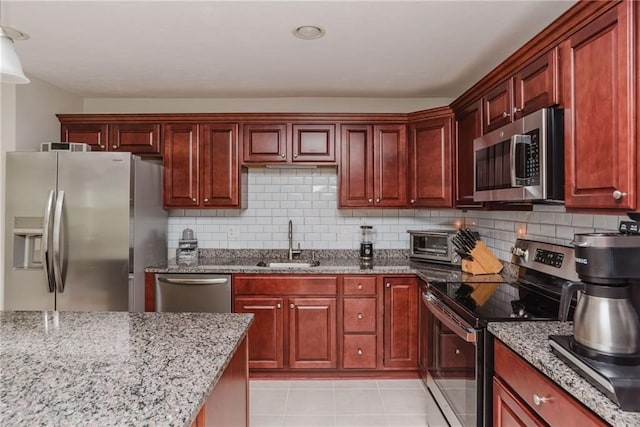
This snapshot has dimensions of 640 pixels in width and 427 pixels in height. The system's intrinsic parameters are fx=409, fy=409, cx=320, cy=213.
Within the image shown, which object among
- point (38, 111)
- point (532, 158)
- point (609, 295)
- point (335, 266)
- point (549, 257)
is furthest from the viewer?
point (335, 266)

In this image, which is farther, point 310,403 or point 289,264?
point 289,264

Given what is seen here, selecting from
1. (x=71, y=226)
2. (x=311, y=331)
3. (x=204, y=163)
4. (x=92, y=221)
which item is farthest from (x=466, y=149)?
(x=71, y=226)

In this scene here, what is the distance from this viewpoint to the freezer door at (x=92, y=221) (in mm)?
3018

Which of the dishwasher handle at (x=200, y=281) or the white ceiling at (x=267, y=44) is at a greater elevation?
the white ceiling at (x=267, y=44)

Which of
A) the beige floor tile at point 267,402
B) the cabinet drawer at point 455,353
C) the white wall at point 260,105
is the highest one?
the white wall at point 260,105

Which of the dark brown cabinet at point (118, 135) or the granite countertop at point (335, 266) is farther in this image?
the dark brown cabinet at point (118, 135)

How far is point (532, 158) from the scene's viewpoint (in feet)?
6.25

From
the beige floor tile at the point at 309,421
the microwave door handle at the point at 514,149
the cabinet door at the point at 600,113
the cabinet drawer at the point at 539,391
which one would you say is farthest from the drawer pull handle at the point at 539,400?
the beige floor tile at the point at 309,421

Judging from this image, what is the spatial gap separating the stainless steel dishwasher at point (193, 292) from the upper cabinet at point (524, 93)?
2256 mm

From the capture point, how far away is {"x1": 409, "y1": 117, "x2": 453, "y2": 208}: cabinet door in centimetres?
329

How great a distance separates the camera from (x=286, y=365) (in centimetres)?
326

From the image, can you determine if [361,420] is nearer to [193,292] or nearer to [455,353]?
[455,353]

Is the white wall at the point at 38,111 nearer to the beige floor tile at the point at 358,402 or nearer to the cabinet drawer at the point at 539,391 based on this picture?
the beige floor tile at the point at 358,402

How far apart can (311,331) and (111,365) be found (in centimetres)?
210
